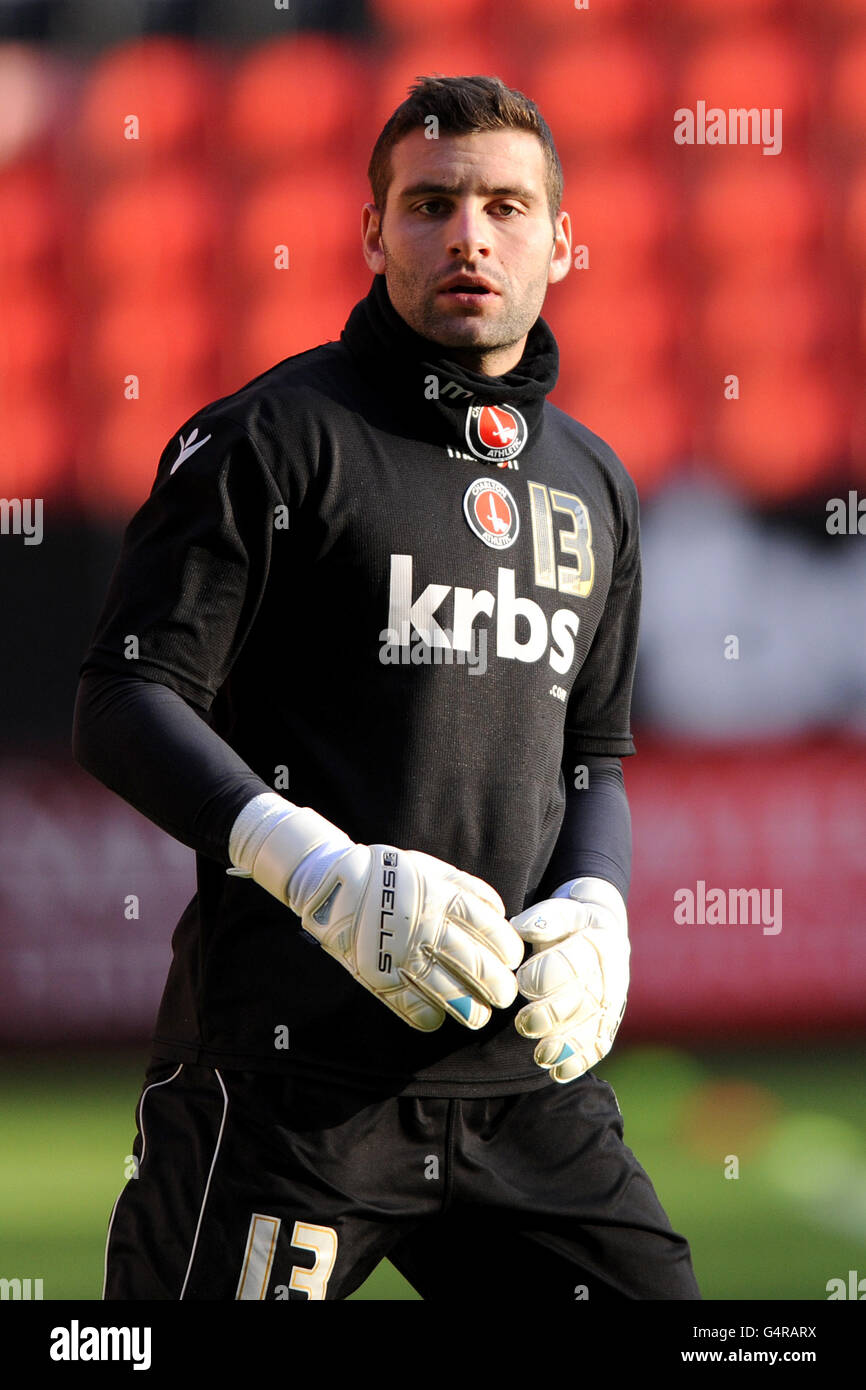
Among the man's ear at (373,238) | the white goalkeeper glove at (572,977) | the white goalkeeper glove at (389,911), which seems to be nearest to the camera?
the white goalkeeper glove at (389,911)

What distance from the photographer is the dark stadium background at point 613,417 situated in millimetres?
2988

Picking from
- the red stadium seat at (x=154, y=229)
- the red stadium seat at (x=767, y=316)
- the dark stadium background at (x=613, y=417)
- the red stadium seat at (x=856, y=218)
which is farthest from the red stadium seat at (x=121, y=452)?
the red stadium seat at (x=856, y=218)

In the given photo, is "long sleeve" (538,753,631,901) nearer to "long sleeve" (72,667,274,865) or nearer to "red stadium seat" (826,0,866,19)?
"long sleeve" (72,667,274,865)

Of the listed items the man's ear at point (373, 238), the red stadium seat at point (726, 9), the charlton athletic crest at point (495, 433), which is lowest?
the charlton athletic crest at point (495, 433)

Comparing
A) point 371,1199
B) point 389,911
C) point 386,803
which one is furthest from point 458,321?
point 371,1199

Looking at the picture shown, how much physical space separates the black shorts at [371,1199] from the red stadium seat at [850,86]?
7.49 ft

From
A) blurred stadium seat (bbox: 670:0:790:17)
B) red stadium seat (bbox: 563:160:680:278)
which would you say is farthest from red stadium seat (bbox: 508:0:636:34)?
red stadium seat (bbox: 563:160:680:278)

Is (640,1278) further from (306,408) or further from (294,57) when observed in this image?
(294,57)

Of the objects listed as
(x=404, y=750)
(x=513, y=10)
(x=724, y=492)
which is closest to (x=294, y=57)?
(x=513, y=10)

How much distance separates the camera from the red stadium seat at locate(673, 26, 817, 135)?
3064mm

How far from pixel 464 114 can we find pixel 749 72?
1720 mm

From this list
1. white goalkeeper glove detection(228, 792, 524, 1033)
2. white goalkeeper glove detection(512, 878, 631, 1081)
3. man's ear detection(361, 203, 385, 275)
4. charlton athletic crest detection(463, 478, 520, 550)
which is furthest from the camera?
man's ear detection(361, 203, 385, 275)

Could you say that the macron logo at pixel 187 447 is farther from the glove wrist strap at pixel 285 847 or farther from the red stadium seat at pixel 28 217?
the red stadium seat at pixel 28 217
